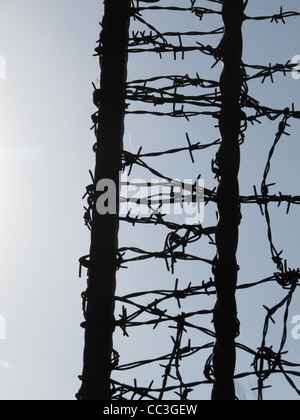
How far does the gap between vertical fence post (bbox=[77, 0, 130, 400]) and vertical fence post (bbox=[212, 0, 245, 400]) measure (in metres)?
0.71

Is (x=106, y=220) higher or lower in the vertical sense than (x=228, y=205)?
lower

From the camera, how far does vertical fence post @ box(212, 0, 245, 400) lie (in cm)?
411

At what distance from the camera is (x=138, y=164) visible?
4473 mm

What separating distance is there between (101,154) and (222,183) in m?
0.87

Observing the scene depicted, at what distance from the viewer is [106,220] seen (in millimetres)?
4309

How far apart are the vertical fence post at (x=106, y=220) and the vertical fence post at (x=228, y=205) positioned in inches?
27.9

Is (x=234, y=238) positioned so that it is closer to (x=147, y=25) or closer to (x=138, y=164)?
(x=138, y=164)

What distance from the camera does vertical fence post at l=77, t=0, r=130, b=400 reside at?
4.14 meters

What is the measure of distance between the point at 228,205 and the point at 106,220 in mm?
842

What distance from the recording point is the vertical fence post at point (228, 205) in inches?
162

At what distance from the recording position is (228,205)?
4.33 meters

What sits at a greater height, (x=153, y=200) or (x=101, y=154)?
(x=101, y=154)
